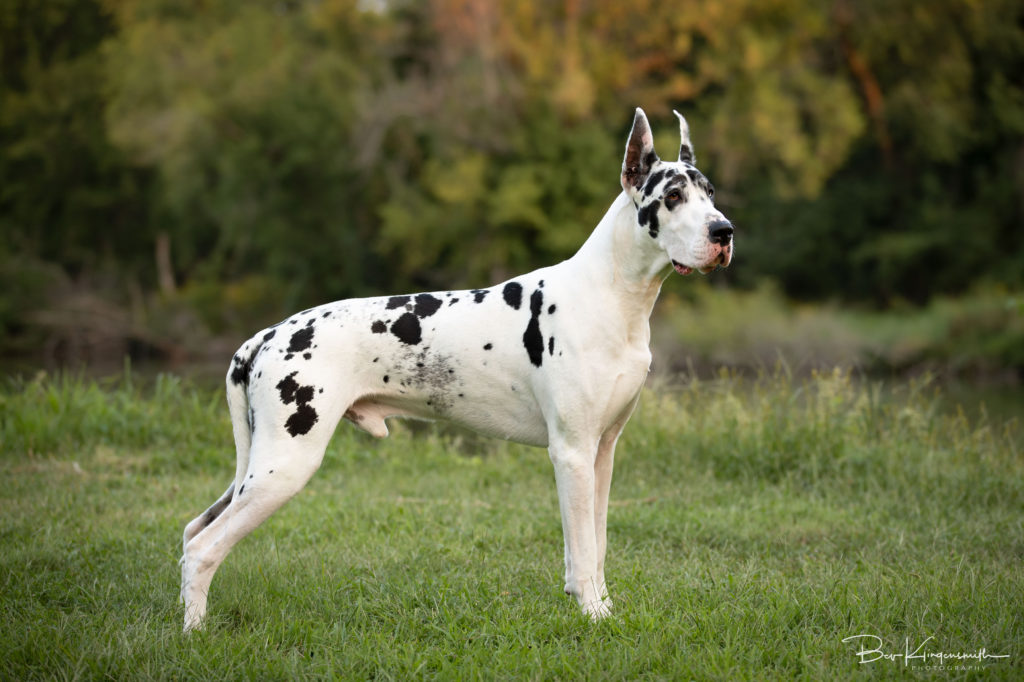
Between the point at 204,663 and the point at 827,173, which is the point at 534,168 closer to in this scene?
the point at 827,173

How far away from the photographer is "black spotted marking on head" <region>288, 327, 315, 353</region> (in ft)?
13.7

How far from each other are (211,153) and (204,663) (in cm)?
2734

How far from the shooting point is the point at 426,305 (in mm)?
4406

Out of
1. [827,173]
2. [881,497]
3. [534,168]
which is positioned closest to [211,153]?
[534,168]

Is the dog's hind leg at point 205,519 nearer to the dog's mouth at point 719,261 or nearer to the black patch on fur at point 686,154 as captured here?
the dog's mouth at point 719,261

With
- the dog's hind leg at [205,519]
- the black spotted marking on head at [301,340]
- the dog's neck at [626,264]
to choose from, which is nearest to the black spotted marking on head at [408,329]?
the black spotted marking on head at [301,340]

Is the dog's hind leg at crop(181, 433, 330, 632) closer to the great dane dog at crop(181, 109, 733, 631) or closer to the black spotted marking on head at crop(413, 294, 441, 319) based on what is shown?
the great dane dog at crop(181, 109, 733, 631)

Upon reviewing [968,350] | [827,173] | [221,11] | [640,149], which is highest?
[221,11]

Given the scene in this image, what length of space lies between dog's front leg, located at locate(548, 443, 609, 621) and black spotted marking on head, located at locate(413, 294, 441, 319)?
0.87 metres

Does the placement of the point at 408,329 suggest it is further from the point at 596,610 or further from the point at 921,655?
the point at 921,655

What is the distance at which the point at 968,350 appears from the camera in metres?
20.9

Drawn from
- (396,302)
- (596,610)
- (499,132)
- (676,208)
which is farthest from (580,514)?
(499,132)

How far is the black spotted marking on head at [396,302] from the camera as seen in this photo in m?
4.38

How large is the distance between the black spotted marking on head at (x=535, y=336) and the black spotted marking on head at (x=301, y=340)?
38.3 inches
